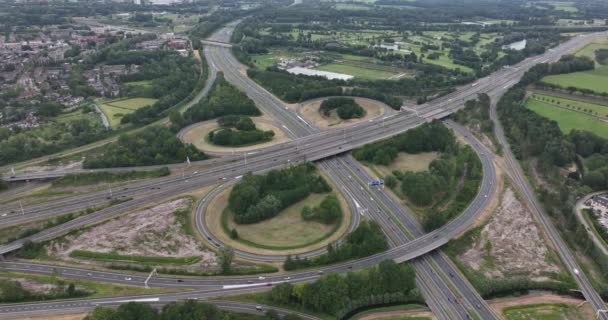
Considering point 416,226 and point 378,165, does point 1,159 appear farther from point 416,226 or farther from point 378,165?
point 416,226

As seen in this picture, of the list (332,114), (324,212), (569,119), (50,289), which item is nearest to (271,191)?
(324,212)

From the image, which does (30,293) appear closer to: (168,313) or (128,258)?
(128,258)

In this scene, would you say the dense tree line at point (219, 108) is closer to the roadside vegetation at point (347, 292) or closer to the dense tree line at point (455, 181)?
the dense tree line at point (455, 181)

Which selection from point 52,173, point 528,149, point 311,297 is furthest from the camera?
point 528,149

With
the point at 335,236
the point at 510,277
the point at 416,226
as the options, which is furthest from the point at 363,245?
the point at 510,277

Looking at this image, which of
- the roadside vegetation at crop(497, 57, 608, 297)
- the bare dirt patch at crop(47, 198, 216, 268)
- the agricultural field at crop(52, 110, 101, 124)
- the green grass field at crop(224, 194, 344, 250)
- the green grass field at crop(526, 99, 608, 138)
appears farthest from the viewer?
the agricultural field at crop(52, 110, 101, 124)

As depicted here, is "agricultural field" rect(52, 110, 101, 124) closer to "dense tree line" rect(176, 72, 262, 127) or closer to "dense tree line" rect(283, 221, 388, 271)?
"dense tree line" rect(176, 72, 262, 127)

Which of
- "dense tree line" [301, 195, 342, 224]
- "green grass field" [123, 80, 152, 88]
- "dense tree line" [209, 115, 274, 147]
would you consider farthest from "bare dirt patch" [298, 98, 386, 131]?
"green grass field" [123, 80, 152, 88]
